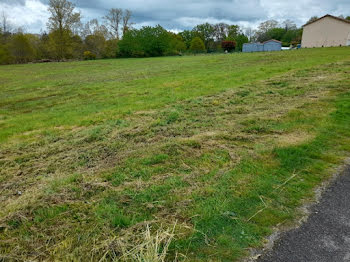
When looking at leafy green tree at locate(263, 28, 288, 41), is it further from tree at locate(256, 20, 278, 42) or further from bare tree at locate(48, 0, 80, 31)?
bare tree at locate(48, 0, 80, 31)

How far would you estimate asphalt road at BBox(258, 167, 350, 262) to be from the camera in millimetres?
2053

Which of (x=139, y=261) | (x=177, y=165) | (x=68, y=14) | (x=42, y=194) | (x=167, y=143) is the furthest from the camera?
(x=68, y=14)

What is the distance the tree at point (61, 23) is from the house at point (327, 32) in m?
41.0

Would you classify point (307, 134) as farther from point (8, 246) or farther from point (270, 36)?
point (270, 36)

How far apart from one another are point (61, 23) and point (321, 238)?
50.1 metres

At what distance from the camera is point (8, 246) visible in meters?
2.25

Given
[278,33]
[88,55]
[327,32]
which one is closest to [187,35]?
[278,33]

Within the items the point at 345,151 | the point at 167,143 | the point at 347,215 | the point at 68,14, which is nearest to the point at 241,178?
the point at 347,215

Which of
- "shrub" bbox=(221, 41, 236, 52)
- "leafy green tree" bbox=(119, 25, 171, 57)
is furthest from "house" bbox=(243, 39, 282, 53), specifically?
"leafy green tree" bbox=(119, 25, 171, 57)

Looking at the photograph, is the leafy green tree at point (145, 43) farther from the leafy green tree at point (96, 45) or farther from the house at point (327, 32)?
the house at point (327, 32)

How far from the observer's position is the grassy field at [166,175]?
2256mm

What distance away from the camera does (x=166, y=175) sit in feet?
11.2

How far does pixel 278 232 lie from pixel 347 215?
2.71 feet

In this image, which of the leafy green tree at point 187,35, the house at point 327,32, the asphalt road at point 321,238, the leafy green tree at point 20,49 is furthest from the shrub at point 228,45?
the asphalt road at point 321,238
